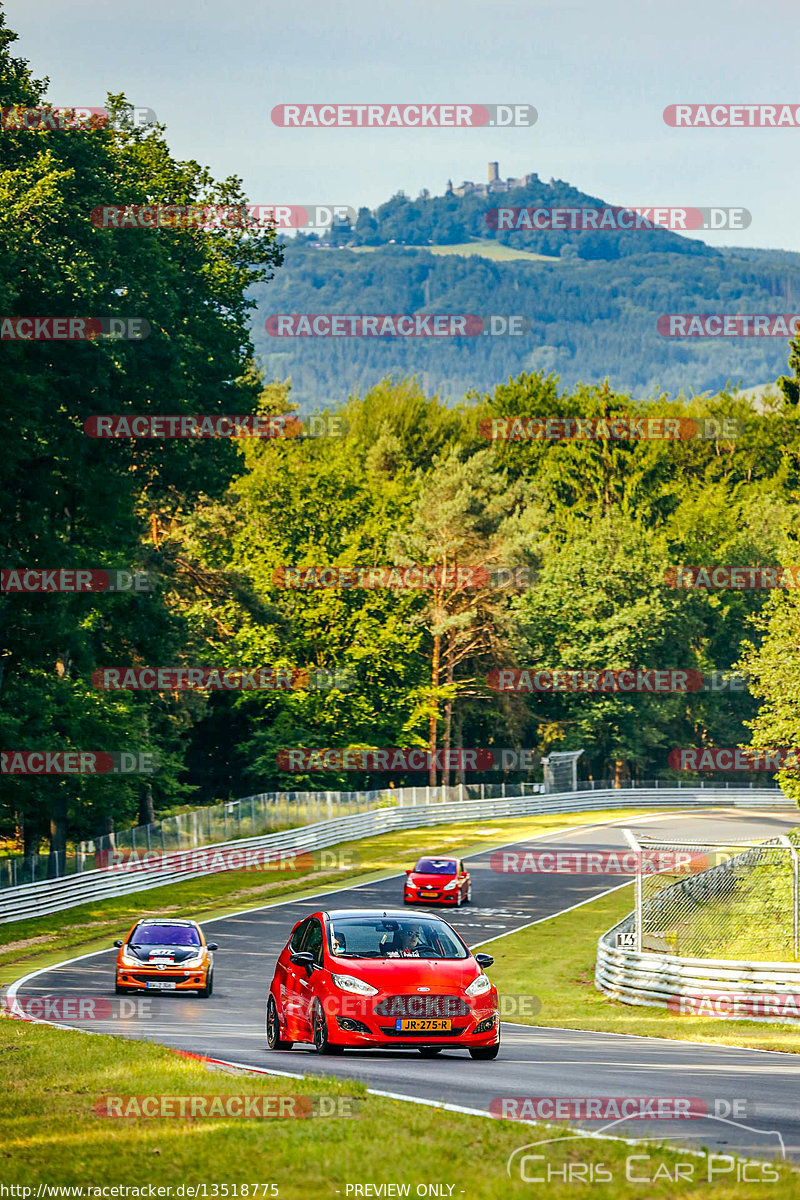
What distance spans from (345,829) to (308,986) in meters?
46.3

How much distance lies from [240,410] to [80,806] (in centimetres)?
1315

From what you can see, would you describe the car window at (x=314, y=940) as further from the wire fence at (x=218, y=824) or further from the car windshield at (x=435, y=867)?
the car windshield at (x=435, y=867)

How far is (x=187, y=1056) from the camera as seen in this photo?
47.5 feet

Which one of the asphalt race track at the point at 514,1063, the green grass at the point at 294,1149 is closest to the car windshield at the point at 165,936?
the asphalt race track at the point at 514,1063

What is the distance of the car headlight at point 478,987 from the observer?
48.6ft

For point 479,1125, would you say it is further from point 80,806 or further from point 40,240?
point 80,806

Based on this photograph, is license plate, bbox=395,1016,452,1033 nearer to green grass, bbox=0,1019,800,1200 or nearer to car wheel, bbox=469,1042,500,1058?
car wheel, bbox=469,1042,500,1058

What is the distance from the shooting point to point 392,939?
1557 cm

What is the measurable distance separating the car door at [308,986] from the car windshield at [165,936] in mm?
9899

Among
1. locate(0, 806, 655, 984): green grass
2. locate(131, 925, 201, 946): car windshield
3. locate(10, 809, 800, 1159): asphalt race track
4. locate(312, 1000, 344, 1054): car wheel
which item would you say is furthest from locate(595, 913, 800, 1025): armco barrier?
locate(0, 806, 655, 984): green grass

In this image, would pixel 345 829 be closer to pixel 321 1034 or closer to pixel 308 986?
pixel 308 986

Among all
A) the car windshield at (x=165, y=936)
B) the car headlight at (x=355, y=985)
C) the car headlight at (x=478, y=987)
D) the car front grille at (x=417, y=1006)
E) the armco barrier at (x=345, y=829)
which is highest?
the car headlight at (x=355, y=985)

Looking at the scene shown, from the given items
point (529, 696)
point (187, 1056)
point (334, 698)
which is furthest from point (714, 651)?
point (187, 1056)

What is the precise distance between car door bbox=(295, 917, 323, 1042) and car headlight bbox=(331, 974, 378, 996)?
0.41m
